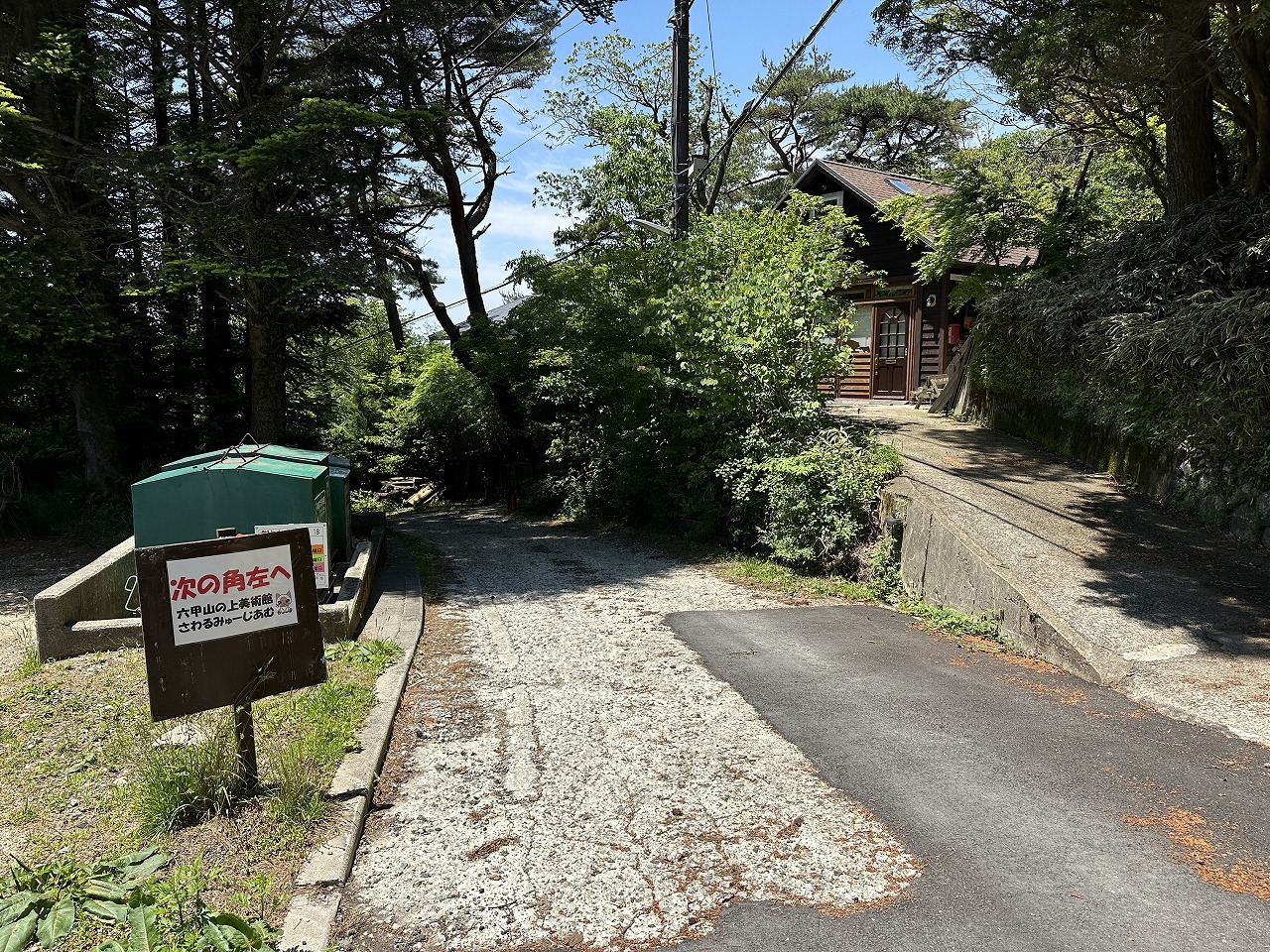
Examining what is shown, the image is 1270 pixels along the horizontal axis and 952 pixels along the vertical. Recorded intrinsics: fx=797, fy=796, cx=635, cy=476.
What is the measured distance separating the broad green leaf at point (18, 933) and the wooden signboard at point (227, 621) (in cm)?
92

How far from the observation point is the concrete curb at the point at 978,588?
576cm

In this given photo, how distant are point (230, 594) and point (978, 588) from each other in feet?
19.6

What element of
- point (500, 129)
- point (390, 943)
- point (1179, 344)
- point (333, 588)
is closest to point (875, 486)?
point (1179, 344)

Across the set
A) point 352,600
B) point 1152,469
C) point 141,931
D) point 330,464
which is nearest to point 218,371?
point 330,464

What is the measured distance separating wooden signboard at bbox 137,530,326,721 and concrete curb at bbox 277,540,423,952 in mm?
598

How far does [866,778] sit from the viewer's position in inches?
165

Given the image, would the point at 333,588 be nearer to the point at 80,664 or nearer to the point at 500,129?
the point at 80,664

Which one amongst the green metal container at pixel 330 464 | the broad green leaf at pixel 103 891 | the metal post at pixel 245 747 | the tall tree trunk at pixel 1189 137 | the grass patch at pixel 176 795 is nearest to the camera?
the broad green leaf at pixel 103 891

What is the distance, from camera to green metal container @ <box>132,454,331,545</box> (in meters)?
6.44

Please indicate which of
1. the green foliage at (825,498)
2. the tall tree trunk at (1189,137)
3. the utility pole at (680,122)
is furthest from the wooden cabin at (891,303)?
the green foliage at (825,498)

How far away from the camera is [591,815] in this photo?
388 centimetres

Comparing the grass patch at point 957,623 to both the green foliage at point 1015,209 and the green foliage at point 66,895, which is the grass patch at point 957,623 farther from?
the green foliage at point 1015,209

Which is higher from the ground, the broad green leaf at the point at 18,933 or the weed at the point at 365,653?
the broad green leaf at the point at 18,933

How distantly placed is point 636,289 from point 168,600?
10.2m
